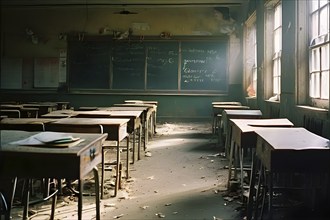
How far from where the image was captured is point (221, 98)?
901 centimetres

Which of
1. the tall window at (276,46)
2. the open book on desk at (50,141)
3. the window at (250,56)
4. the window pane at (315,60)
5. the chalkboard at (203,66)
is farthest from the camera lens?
the chalkboard at (203,66)

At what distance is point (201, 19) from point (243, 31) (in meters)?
1.30

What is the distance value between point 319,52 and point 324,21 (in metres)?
0.31

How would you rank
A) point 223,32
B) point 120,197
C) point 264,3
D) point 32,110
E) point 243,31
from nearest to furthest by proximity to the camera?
point 120,197 < point 32,110 < point 264,3 < point 243,31 < point 223,32

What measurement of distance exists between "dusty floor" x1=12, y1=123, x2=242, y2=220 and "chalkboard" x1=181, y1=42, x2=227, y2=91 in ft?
11.7

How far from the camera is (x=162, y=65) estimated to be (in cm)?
909

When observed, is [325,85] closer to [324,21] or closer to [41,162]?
[324,21]

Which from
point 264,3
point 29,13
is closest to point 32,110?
point 264,3

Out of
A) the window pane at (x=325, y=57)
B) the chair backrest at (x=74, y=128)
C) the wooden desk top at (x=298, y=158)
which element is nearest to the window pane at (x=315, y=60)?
the window pane at (x=325, y=57)

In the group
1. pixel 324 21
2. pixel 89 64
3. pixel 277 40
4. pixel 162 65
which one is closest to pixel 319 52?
pixel 324 21

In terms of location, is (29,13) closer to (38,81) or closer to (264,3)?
(38,81)

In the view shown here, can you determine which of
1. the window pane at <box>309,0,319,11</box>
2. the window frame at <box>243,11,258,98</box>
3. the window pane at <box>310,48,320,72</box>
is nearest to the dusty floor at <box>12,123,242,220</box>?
the window pane at <box>310,48,320,72</box>

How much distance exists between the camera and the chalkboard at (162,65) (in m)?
9.07

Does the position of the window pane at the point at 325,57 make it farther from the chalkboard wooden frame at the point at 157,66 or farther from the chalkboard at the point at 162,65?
the chalkboard at the point at 162,65
